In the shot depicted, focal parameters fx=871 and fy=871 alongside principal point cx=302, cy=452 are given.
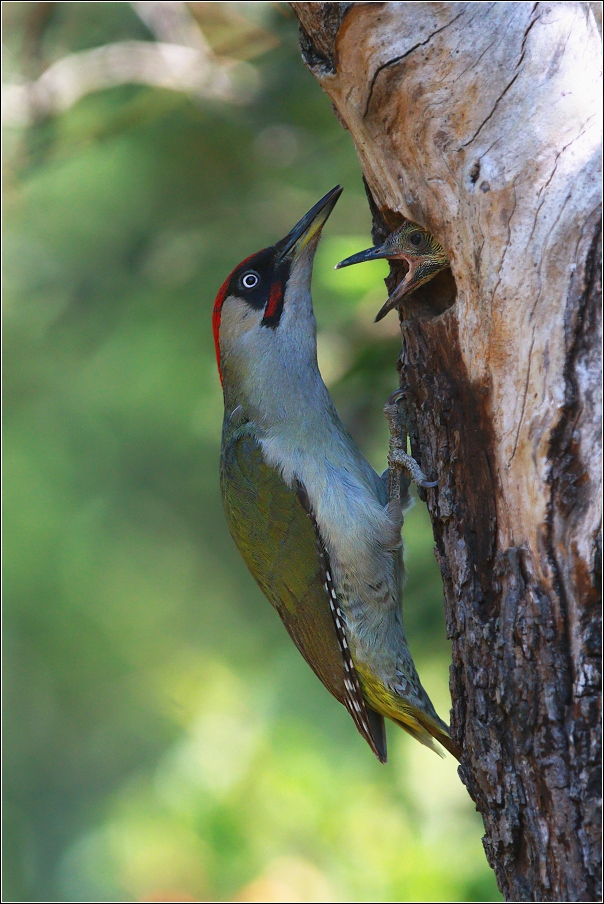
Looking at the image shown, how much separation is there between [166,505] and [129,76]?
389 centimetres

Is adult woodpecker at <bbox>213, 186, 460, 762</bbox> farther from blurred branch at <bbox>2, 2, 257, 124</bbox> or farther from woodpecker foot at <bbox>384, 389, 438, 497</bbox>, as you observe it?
blurred branch at <bbox>2, 2, 257, 124</bbox>

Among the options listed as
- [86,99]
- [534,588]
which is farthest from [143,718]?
[534,588]

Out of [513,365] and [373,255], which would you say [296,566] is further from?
[513,365]

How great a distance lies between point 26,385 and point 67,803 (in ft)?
12.9

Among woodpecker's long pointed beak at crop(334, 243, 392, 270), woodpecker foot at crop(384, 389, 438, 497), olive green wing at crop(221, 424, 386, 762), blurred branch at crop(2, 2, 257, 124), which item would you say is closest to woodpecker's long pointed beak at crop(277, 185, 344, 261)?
woodpecker's long pointed beak at crop(334, 243, 392, 270)

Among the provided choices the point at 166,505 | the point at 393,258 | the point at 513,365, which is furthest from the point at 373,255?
the point at 166,505

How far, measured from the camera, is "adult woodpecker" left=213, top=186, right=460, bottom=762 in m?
3.54

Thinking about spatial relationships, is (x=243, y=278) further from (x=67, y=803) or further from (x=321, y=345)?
(x=67, y=803)

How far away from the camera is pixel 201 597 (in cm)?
848

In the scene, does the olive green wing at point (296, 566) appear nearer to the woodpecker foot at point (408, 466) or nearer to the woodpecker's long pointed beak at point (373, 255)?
the woodpecker foot at point (408, 466)

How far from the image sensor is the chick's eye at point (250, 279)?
380 centimetres

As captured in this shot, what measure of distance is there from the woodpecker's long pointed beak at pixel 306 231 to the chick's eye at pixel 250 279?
0.41ft

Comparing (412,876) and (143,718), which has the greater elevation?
(143,718)

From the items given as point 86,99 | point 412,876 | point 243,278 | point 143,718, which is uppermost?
point 86,99
